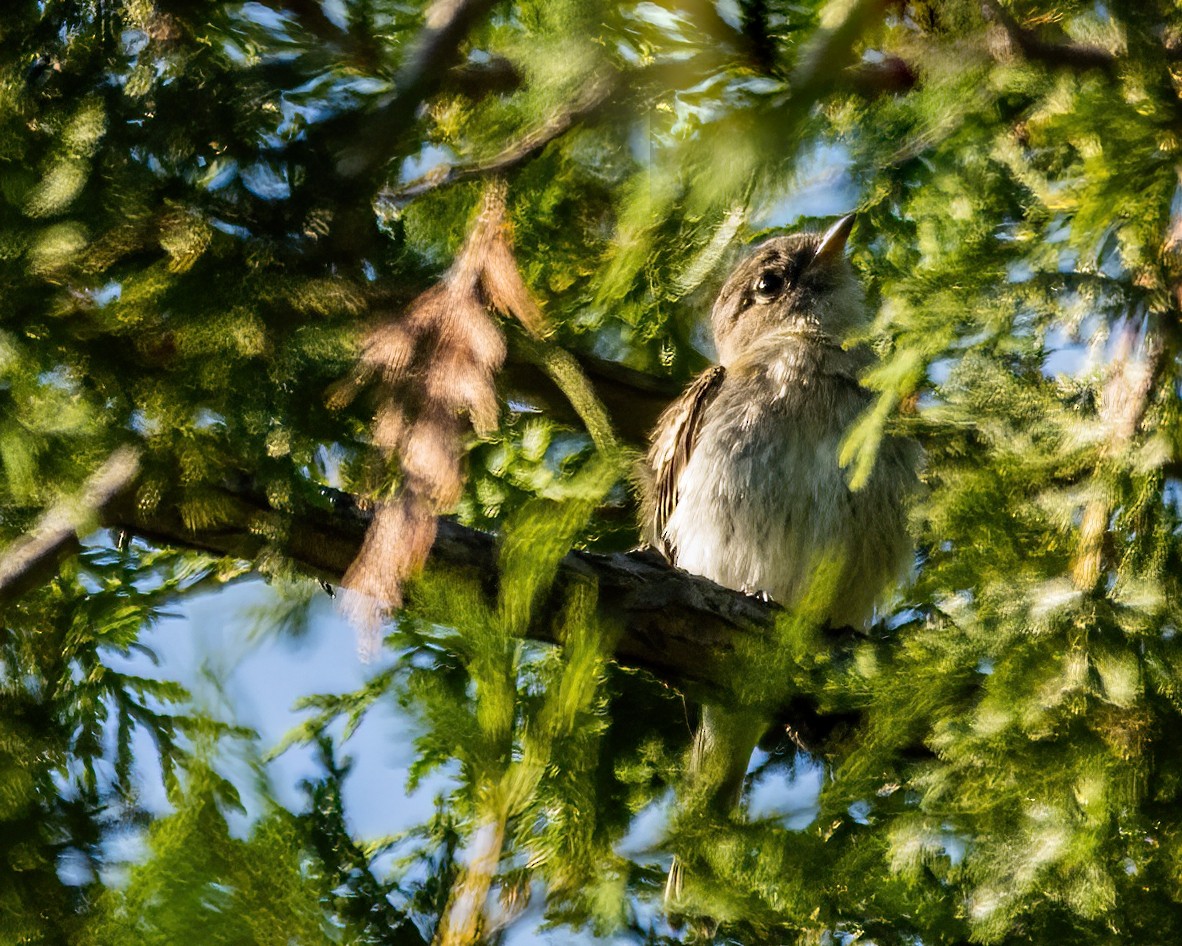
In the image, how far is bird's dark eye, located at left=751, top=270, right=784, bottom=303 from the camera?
20.4 feet

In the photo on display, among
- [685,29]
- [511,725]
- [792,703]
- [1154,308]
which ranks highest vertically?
[685,29]

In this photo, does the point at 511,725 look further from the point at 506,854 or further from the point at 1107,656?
the point at 1107,656

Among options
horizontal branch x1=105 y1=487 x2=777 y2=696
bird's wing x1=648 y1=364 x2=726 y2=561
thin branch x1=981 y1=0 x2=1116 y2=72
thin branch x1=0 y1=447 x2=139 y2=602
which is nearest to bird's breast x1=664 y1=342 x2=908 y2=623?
bird's wing x1=648 y1=364 x2=726 y2=561

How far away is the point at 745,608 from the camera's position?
3.66 m

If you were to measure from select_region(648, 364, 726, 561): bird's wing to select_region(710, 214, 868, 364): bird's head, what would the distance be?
456 millimetres

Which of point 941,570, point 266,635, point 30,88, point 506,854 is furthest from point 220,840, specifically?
point 30,88

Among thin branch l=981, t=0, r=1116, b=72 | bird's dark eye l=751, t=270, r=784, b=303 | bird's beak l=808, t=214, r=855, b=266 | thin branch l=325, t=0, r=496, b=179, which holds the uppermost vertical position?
thin branch l=325, t=0, r=496, b=179

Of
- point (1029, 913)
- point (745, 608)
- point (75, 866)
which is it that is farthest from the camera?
point (745, 608)

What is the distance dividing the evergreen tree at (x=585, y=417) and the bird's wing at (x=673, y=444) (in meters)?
1.92

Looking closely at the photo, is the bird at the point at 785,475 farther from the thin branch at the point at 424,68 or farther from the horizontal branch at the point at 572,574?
the thin branch at the point at 424,68

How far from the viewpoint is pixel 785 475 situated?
5.12 m

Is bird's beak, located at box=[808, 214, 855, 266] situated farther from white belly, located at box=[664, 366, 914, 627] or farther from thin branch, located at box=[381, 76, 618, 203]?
thin branch, located at box=[381, 76, 618, 203]

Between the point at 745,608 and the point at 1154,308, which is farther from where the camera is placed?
the point at 745,608

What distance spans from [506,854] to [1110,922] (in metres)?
1.12
